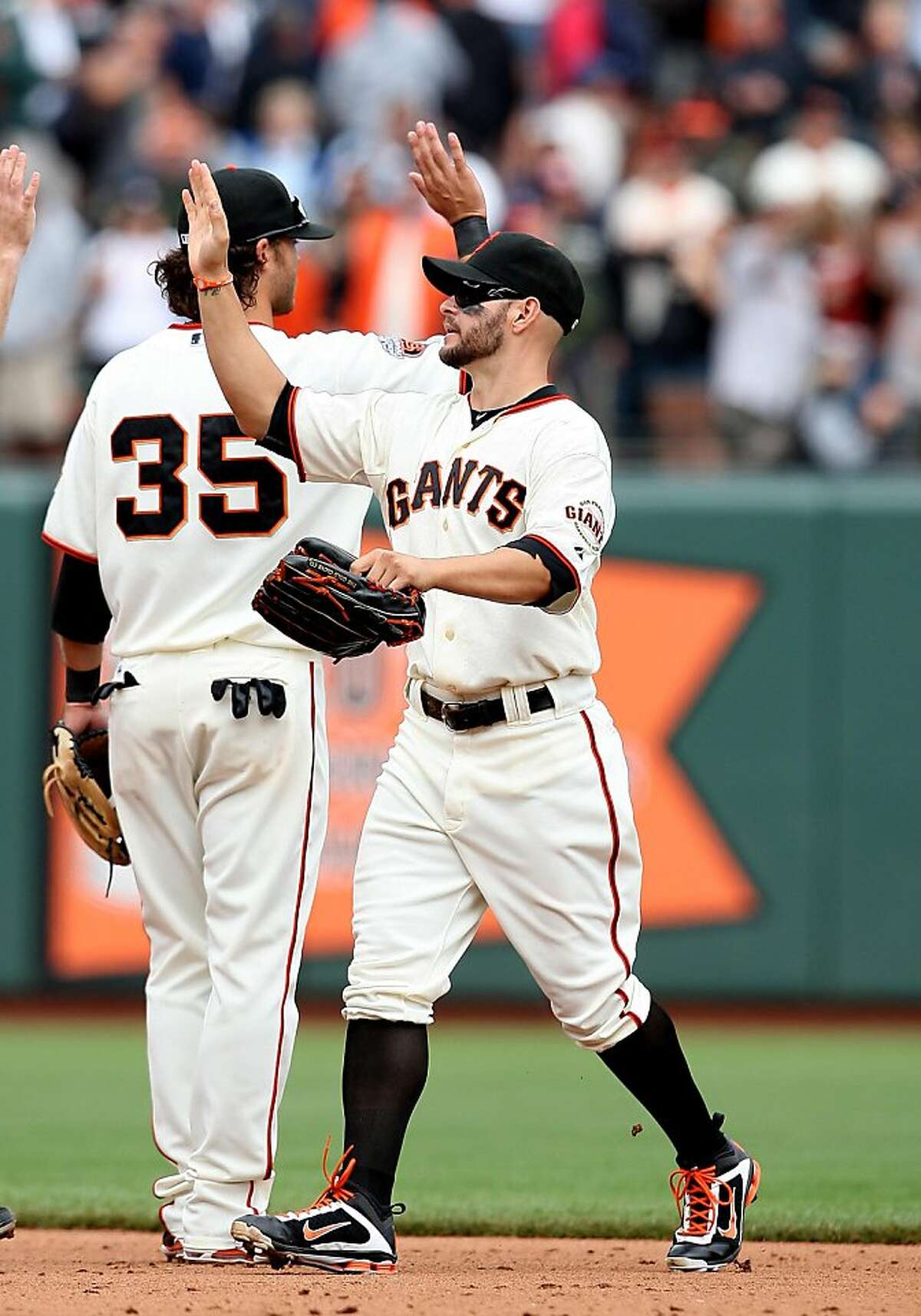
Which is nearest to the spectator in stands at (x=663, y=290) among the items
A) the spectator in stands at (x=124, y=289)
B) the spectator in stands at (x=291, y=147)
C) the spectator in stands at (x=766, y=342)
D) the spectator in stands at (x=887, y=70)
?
the spectator in stands at (x=766, y=342)

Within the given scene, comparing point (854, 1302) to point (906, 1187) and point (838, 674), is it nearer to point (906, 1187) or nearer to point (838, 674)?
point (906, 1187)

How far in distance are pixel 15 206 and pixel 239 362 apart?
1.89ft

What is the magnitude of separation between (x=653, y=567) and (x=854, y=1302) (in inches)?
212

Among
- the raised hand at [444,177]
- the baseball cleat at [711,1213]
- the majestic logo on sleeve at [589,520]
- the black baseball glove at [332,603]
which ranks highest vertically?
the raised hand at [444,177]

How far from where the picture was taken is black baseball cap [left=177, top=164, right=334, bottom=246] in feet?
14.8

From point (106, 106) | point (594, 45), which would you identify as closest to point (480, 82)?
point (594, 45)

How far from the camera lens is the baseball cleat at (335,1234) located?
4.20 meters

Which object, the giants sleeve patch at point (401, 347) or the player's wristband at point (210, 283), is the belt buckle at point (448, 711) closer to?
the giants sleeve patch at point (401, 347)

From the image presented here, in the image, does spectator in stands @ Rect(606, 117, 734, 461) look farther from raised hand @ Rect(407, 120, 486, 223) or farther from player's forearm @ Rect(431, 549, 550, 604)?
player's forearm @ Rect(431, 549, 550, 604)

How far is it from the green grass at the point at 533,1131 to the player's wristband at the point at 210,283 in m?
2.29

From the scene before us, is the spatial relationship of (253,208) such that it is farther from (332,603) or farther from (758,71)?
(758,71)

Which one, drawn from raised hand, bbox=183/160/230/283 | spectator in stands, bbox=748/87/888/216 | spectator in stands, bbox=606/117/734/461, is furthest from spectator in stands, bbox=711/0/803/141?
raised hand, bbox=183/160/230/283

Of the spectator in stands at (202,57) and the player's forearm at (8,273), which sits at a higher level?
the spectator in stands at (202,57)

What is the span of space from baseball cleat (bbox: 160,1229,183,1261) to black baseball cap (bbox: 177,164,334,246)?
2058 mm
